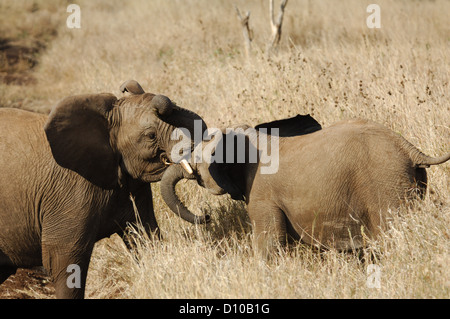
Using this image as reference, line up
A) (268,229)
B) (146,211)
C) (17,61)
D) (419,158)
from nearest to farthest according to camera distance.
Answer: (419,158) → (268,229) → (146,211) → (17,61)

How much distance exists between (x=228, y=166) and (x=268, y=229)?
2.08 ft

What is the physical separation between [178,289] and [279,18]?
26.8 ft

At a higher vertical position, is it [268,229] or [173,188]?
[173,188]

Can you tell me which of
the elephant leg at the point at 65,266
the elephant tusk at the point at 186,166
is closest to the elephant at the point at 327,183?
the elephant tusk at the point at 186,166

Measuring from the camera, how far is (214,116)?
8539mm

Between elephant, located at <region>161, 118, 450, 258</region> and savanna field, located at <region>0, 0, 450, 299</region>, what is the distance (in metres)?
0.14

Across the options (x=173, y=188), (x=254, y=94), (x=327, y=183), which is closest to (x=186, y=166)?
(x=173, y=188)

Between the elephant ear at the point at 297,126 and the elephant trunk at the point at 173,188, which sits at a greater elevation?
the elephant ear at the point at 297,126

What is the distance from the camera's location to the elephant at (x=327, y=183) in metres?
4.89

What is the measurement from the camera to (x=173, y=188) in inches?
206

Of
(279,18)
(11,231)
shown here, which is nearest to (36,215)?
(11,231)

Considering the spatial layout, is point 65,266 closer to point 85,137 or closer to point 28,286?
point 85,137

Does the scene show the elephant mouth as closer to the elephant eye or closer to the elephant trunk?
the elephant trunk

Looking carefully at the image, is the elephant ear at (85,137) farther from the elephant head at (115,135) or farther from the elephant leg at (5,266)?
the elephant leg at (5,266)
